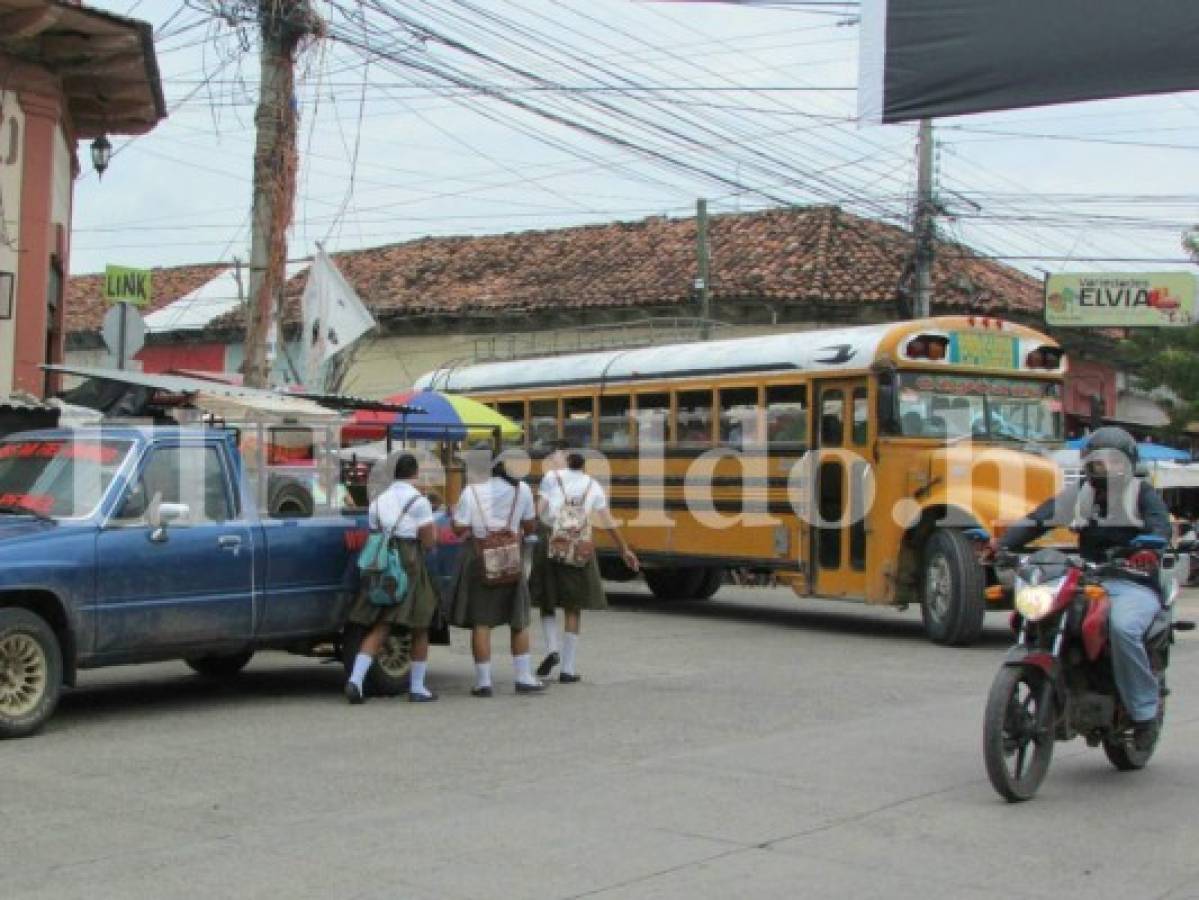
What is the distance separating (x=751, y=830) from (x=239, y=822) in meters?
2.32

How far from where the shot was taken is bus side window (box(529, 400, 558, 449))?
65.7 ft

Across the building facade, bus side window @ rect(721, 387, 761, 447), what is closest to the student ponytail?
bus side window @ rect(721, 387, 761, 447)

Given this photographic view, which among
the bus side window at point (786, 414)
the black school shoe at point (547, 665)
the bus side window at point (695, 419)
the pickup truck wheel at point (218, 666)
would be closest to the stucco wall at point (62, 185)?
the bus side window at point (695, 419)

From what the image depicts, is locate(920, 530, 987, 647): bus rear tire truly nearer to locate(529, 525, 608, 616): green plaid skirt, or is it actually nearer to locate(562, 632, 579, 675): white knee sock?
locate(529, 525, 608, 616): green plaid skirt

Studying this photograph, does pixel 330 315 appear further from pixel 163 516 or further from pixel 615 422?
pixel 163 516

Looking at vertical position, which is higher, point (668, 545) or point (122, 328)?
point (122, 328)

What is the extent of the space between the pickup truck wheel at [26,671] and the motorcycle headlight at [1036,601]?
553cm

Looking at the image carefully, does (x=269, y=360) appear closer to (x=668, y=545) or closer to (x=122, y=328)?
(x=122, y=328)

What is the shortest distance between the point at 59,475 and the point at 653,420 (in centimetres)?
934

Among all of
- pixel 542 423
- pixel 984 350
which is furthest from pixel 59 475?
pixel 542 423

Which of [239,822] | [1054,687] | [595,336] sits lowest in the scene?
[239,822]

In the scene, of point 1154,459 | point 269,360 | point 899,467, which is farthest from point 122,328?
point 1154,459

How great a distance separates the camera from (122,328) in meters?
16.1

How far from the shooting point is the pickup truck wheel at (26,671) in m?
8.98
